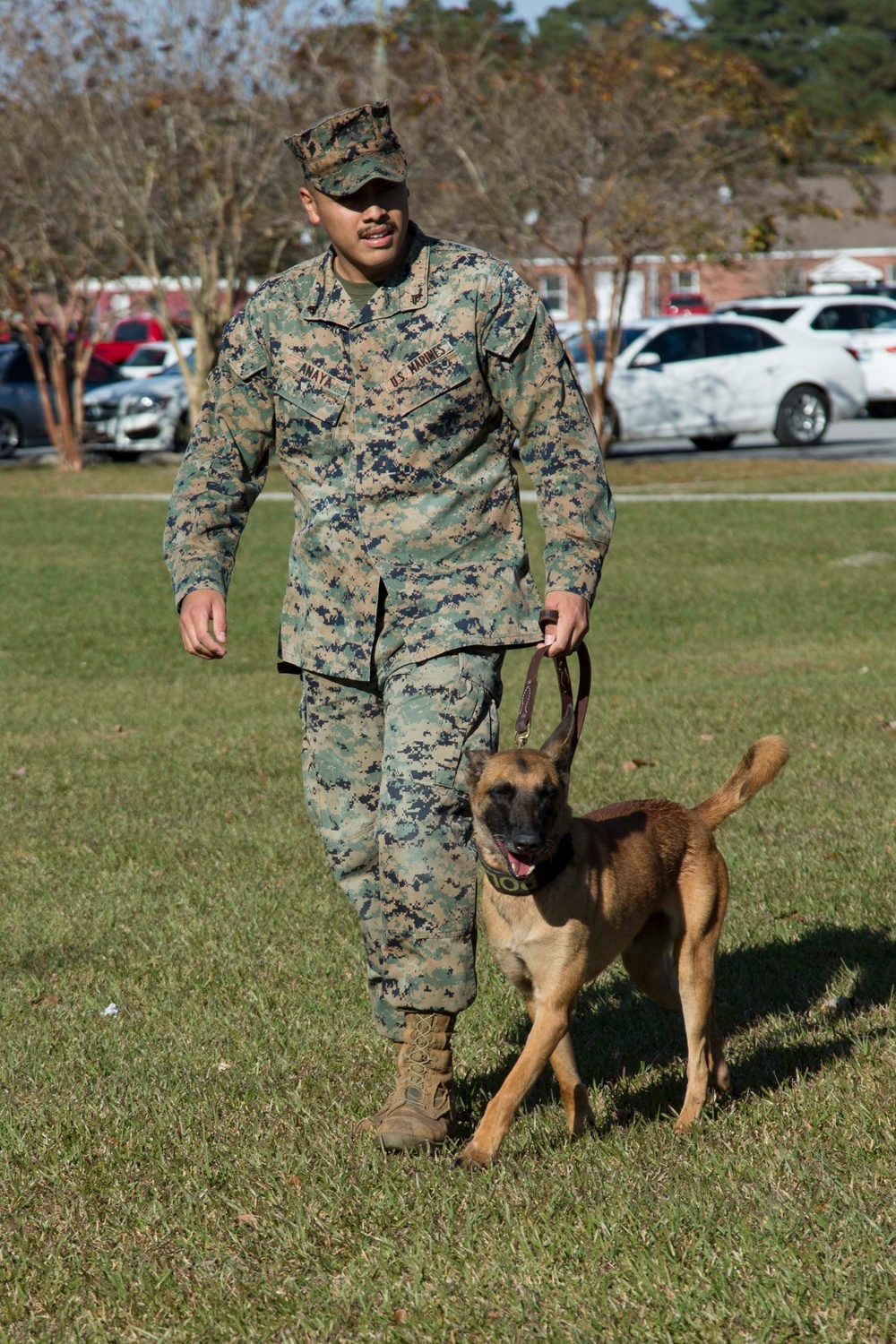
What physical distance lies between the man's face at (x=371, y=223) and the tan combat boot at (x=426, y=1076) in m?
1.84

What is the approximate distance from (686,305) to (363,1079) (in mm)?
39974

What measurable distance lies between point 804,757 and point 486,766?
470cm

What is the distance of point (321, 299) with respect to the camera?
4027mm

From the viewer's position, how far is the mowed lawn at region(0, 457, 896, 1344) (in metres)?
3.22

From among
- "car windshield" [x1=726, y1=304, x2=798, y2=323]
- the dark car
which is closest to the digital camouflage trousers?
the dark car

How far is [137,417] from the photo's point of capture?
25266mm

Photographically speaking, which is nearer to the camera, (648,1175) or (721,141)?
(648,1175)

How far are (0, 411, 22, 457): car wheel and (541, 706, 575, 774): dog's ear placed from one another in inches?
950

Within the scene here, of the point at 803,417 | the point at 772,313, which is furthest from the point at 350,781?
the point at 772,313

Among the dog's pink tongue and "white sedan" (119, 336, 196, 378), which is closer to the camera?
the dog's pink tongue

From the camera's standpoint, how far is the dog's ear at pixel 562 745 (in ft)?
12.7

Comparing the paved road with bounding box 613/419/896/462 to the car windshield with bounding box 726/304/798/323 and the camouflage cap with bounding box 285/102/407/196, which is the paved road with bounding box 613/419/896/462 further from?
the camouflage cap with bounding box 285/102/407/196

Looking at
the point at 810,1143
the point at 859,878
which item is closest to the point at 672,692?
the point at 859,878

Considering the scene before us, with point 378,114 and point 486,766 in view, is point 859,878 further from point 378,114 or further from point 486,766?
point 378,114
